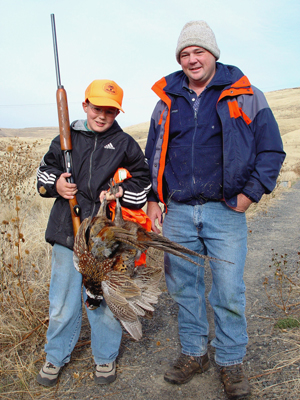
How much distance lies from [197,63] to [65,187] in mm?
1599

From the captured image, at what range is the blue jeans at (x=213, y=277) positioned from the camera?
9.84 ft

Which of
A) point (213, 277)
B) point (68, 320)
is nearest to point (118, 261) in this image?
point (68, 320)

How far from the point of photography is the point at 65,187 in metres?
3.00

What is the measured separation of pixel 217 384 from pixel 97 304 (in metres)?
1.35

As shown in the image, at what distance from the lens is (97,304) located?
287 cm

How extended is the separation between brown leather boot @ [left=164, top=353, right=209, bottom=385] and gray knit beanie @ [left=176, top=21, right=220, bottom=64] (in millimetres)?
2840

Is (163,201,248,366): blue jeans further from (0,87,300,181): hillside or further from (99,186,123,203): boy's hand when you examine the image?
(0,87,300,181): hillside

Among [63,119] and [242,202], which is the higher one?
[63,119]

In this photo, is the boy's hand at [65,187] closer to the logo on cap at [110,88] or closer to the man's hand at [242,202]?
the logo on cap at [110,88]

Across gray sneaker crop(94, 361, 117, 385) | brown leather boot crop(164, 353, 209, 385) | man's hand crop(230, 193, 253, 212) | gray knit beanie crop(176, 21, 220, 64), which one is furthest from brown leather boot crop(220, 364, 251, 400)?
gray knit beanie crop(176, 21, 220, 64)

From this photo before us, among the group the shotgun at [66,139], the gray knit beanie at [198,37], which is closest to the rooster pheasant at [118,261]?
the shotgun at [66,139]

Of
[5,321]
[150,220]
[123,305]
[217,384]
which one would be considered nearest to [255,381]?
[217,384]

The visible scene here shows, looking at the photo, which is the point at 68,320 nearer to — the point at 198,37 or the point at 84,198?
the point at 84,198

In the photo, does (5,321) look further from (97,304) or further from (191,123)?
(191,123)
